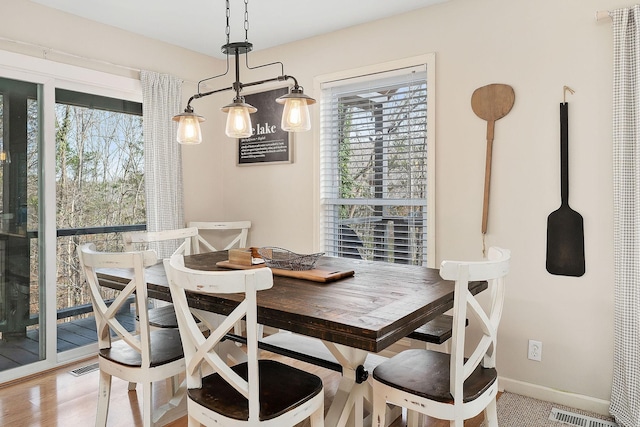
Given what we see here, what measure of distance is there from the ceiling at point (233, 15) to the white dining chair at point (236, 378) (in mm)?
2039

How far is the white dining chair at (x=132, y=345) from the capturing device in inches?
69.6

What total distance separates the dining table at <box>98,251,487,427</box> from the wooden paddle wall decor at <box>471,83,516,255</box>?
27.9 inches

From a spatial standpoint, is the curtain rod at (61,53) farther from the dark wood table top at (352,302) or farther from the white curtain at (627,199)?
the white curtain at (627,199)

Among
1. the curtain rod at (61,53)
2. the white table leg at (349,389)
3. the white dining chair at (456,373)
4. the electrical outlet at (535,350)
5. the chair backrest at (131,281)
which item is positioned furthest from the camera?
the curtain rod at (61,53)

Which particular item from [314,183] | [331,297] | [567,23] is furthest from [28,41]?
[567,23]

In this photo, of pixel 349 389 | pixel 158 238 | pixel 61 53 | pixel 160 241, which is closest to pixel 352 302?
pixel 349 389

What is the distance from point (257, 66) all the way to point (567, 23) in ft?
7.86

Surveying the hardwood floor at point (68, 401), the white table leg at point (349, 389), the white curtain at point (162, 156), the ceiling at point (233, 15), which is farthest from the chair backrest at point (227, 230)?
the white table leg at point (349, 389)

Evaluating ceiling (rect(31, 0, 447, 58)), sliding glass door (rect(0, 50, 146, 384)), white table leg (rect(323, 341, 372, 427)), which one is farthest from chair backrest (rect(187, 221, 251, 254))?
white table leg (rect(323, 341, 372, 427))

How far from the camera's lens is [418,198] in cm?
303

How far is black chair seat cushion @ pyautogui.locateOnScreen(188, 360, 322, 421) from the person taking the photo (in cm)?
145

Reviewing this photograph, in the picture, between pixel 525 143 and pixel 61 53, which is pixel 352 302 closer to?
pixel 525 143

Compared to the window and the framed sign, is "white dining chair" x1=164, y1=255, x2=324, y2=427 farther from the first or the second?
the framed sign

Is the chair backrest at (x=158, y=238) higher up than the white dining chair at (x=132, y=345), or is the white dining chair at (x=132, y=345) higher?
the chair backrest at (x=158, y=238)
